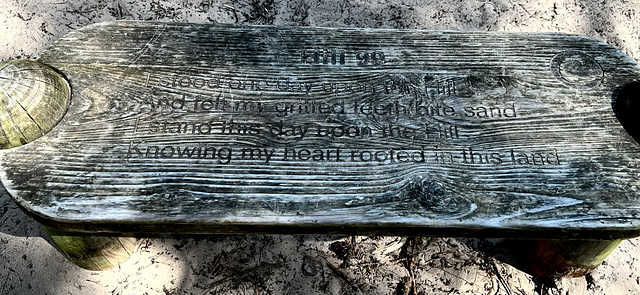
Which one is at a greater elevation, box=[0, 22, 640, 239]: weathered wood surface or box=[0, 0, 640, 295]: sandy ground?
box=[0, 22, 640, 239]: weathered wood surface

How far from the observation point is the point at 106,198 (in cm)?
172

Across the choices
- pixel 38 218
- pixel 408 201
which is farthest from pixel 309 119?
pixel 38 218

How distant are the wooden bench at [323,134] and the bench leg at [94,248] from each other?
20mm

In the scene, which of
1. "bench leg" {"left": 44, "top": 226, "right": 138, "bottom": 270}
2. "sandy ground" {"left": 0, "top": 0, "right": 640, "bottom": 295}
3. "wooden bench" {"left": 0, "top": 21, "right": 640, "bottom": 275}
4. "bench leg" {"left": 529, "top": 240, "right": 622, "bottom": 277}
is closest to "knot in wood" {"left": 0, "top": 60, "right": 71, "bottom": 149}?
"wooden bench" {"left": 0, "top": 21, "right": 640, "bottom": 275}

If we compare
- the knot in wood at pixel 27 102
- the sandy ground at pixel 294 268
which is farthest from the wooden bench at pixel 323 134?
the sandy ground at pixel 294 268

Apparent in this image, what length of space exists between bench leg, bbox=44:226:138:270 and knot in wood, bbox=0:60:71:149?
0.50m

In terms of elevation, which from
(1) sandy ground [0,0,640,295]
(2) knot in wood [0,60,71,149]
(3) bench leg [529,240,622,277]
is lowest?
(1) sandy ground [0,0,640,295]

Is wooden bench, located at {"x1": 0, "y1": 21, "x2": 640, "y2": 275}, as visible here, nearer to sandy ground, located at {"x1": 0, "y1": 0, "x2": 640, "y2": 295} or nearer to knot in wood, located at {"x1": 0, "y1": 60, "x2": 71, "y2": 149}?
knot in wood, located at {"x1": 0, "y1": 60, "x2": 71, "y2": 149}

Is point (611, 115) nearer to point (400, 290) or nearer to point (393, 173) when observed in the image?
point (393, 173)

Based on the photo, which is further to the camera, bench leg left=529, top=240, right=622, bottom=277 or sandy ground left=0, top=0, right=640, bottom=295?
sandy ground left=0, top=0, right=640, bottom=295

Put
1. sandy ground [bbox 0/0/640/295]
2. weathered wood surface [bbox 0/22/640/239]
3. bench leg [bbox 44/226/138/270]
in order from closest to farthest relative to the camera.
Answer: weathered wood surface [bbox 0/22/640/239]
bench leg [bbox 44/226/138/270]
sandy ground [bbox 0/0/640/295]

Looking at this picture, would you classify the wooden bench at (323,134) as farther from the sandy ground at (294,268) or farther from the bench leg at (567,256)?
the sandy ground at (294,268)

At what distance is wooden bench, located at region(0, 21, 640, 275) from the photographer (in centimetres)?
173

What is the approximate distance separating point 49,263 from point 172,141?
137 centimetres
